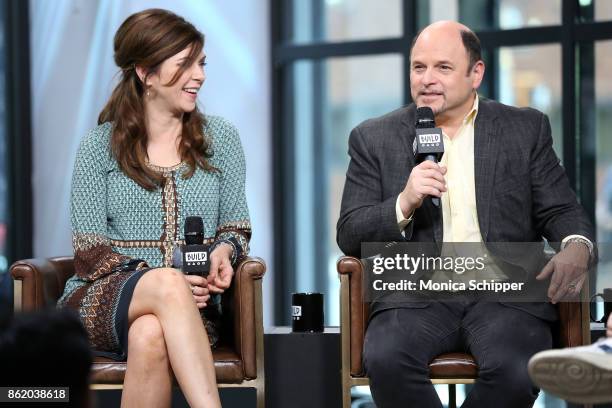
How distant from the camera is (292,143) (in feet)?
19.9

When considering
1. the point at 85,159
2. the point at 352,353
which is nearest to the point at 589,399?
the point at 352,353

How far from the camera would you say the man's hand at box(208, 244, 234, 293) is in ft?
10.6

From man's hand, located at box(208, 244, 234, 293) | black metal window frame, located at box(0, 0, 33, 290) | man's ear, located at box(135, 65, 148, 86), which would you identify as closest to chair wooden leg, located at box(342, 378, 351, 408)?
man's hand, located at box(208, 244, 234, 293)

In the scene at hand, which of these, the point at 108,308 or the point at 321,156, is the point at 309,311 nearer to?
the point at 108,308

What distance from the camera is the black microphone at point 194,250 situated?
305cm

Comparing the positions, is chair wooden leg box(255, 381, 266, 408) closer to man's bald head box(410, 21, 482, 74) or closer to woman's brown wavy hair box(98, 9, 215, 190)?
woman's brown wavy hair box(98, 9, 215, 190)

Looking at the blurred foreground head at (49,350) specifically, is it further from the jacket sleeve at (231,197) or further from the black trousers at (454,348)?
the jacket sleeve at (231,197)

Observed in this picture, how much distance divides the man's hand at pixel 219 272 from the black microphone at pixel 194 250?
109mm

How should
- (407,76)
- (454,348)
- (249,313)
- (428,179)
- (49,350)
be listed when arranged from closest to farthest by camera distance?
(49,350), (428,179), (454,348), (249,313), (407,76)

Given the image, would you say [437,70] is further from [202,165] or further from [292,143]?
[292,143]

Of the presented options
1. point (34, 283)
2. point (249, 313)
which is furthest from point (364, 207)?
point (34, 283)

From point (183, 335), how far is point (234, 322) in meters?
0.43

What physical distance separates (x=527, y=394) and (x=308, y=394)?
1.02m

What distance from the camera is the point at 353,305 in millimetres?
3217
